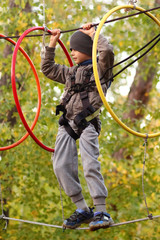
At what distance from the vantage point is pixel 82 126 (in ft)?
11.5

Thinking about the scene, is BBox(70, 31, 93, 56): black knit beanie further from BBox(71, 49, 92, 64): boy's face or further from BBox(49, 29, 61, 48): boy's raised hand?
BBox(49, 29, 61, 48): boy's raised hand

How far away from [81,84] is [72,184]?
0.89m

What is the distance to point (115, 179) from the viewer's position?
7910 millimetres

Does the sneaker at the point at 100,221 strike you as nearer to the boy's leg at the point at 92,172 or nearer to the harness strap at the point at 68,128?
the boy's leg at the point at 92,172

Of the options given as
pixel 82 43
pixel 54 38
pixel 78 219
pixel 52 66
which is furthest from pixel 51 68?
pixel 78 219

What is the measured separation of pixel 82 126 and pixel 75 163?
14.0 inches

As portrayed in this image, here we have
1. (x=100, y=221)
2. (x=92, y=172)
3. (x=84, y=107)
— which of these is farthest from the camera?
(x=84, y=107)

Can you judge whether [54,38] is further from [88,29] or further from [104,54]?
[104,54]

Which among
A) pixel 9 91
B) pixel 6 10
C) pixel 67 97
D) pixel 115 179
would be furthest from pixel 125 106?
pixel 67 97

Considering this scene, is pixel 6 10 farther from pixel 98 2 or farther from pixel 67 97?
pixel 67 97

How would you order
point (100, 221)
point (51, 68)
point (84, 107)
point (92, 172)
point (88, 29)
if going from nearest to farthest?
point (100, 221), point (92, 172), point (84, 107), point (88, 29), point (51, 68)

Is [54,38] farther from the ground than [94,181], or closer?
farther from the ground

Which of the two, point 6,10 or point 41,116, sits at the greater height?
point 6,10

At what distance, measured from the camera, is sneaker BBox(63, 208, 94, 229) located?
138 inches
